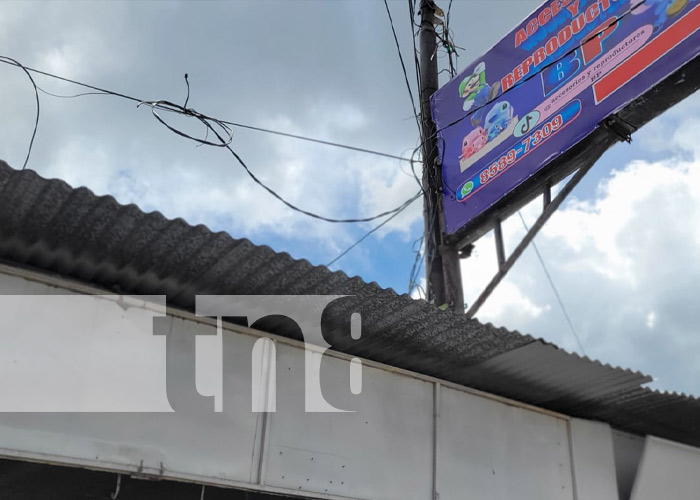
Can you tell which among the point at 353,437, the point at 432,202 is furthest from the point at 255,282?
the point at 432,202

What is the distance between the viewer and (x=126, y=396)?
153 inches

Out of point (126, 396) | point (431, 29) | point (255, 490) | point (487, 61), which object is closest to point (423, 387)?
point (255, 490)

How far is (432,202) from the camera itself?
7.04m

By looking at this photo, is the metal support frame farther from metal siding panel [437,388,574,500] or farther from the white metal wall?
the white metal wall

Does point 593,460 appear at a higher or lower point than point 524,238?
lower

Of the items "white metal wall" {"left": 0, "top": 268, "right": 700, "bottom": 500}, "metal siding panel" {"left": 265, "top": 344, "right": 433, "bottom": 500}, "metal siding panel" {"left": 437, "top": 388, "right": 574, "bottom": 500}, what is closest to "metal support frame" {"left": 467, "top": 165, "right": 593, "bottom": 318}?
"metal siding panel" {"left": 437, "top": 388, "right": 574, "bottom": 500}

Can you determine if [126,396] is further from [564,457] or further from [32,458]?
[564,457]

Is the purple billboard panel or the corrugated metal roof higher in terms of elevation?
the purple billboard panel

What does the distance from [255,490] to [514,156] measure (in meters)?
3.99

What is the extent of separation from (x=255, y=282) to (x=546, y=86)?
12.7 feet

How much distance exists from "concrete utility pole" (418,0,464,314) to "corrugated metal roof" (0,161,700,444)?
120 centimetres

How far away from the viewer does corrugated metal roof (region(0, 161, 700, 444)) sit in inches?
137

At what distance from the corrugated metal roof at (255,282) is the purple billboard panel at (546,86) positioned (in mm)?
1890

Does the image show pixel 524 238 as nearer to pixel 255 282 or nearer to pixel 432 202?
pixel 432 202
